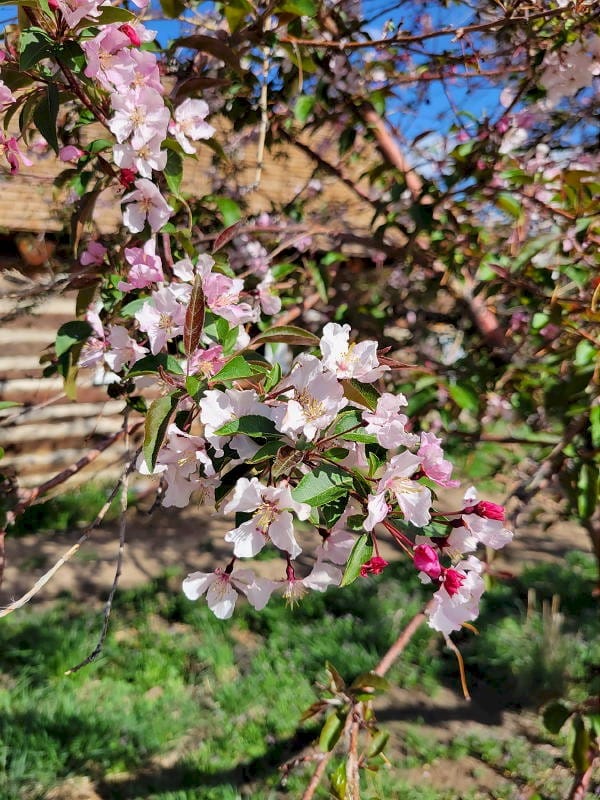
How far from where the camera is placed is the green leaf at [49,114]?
982mm

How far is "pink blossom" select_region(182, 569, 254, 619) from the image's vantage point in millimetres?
985

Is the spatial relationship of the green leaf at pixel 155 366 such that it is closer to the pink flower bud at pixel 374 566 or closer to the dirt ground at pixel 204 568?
the pink flower bud at pixel 374 566

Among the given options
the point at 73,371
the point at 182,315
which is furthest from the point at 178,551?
the point at 182,315

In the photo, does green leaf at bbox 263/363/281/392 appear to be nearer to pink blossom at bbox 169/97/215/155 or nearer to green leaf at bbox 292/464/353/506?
green leaf at bbox 292/464/353/506

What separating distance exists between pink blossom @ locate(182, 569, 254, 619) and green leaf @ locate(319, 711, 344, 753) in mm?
452

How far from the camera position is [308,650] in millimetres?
3076

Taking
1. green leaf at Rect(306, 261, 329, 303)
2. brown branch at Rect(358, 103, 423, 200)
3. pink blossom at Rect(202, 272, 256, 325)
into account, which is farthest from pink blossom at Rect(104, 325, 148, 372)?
brown branch at Rect(358, 103, 423, 200)

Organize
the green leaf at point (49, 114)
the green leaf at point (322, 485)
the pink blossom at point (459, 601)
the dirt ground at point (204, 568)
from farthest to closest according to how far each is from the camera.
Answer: the dirt ground at point (204, 568), the green leaf at point (49, 114), the pink blossom at point (459, 601), the green leaf at point (322, 485)

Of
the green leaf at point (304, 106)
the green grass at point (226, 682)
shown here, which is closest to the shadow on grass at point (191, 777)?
the green grass at point (226, 682)

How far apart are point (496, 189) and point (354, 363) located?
133 cm

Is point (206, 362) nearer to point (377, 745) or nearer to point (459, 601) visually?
point (459, 601)

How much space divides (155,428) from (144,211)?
1.59ft

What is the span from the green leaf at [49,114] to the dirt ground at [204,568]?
2.29 ft

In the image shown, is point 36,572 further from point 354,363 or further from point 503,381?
point 354,363
